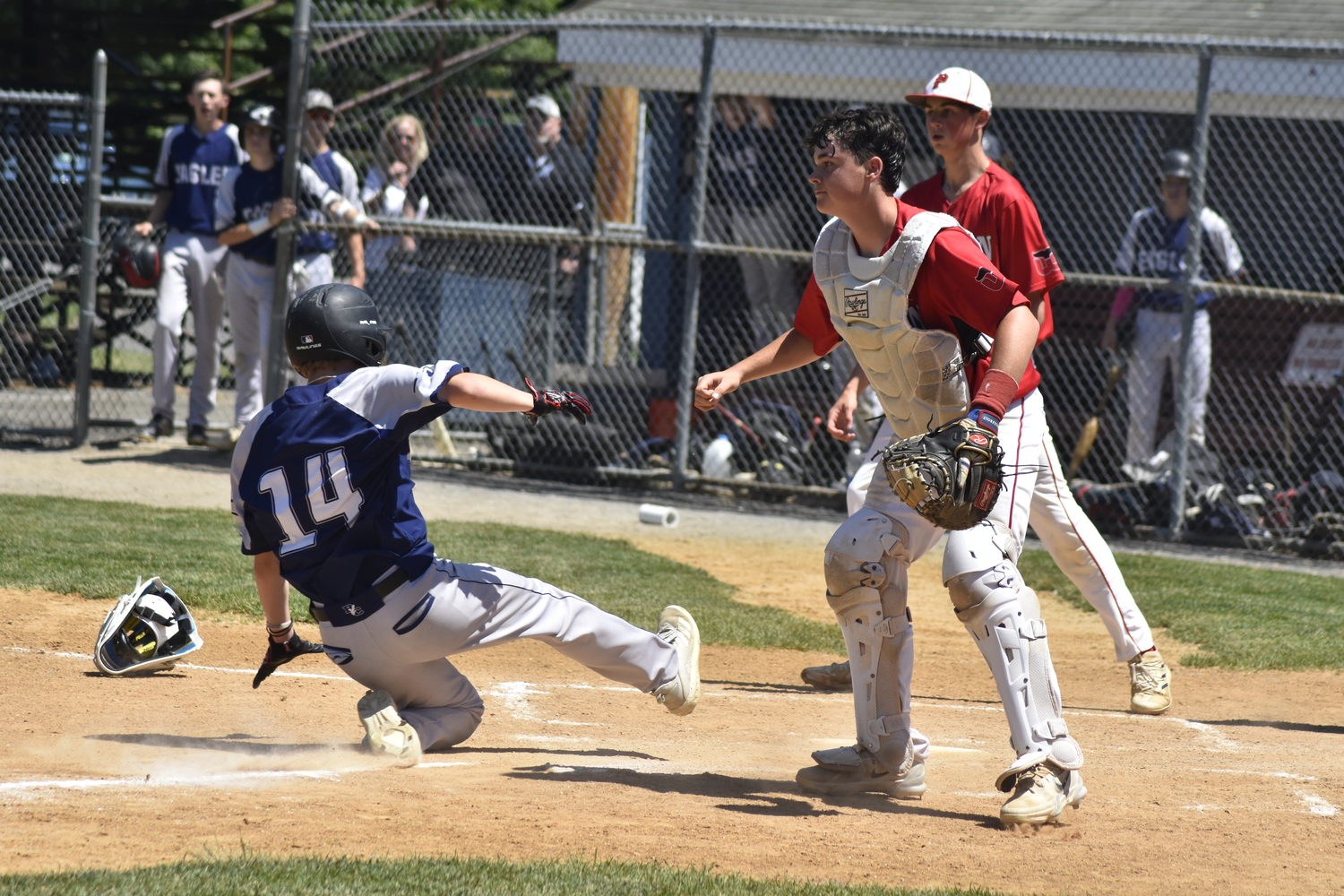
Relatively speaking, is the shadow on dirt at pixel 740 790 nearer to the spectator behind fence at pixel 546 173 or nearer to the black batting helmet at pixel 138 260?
the spectator behind fence at pixel 546 173

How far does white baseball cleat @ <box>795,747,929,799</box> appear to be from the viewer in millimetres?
3971

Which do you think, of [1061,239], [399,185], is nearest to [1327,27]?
[1061,239]

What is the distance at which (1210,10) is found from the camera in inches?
492

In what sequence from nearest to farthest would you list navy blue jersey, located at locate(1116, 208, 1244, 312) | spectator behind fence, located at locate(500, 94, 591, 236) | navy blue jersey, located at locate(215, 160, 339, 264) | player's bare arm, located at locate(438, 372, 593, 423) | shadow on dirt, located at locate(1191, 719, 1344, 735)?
player's bare arm, located at locate(438, 372, 593, 423) < shadow on dirt, located at locate(1191, 719, 1344, 735) < navy blue jersey, located at locate(1116, 208, 1244, 312) < navy blue jersey, located at locate(215, 160, 339, 264) < spectator behind fence, located at locate(500, 94, 591, 236)

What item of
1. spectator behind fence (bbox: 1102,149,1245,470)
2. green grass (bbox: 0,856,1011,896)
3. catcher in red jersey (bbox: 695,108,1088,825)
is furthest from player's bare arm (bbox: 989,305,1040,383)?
spectator behind fence (bbox: 1102,149,1245,470)

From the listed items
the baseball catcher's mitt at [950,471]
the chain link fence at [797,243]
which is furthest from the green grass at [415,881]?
the chain link fence at [797,243]

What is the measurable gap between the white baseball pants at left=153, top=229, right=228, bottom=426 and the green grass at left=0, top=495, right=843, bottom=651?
185 cm

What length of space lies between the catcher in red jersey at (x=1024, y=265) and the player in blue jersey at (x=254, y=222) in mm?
5402

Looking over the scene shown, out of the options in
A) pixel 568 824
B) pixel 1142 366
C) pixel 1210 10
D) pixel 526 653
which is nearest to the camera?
pixel 568 824

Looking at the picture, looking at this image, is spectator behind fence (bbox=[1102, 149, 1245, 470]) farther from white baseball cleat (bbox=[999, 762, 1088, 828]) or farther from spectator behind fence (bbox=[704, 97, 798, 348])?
white baseball cleat (bbox=[999, 762, 1088, 828])

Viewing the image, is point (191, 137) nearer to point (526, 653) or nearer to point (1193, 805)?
point (526, 653)

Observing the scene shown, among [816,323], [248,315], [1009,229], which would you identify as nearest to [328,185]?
[248,315]

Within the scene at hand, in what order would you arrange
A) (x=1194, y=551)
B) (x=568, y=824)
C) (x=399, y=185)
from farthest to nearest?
(x=399, y=185) → (x=1194, y=551) → (x=568, y=824)

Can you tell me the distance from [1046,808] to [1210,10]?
10925 millimetres
